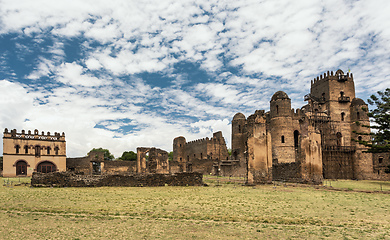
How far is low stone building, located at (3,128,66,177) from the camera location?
143ft

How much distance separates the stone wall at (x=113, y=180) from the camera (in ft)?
73.2

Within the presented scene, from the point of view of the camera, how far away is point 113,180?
76.5ft

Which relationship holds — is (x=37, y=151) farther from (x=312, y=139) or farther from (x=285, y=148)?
(x=312, y=139)

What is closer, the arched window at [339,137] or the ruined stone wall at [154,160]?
the ruined stone wall at [154,160]

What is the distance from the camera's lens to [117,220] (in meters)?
9.50

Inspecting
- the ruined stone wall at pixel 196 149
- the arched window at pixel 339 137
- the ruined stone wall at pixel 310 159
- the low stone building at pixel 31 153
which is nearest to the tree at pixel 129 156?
the ruined stone wall at pixel 196 149

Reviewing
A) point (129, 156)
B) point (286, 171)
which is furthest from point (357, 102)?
point (129, 156)

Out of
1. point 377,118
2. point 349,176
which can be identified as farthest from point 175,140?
point 377,118

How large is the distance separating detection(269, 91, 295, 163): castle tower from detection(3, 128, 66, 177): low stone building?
33313 mm

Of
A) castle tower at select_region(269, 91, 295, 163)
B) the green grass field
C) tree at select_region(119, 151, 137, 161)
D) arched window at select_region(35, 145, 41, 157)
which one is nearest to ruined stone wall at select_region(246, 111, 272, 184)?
the green grass field

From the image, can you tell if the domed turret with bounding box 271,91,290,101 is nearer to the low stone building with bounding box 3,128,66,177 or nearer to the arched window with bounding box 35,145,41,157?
the low stone building with bounding box 3,128,66,177

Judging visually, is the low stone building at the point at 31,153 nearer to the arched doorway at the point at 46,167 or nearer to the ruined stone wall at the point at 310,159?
the arched doorway at the point at 46,167

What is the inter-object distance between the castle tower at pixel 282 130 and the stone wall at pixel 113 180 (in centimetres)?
2385

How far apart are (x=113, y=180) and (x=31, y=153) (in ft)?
94.5
